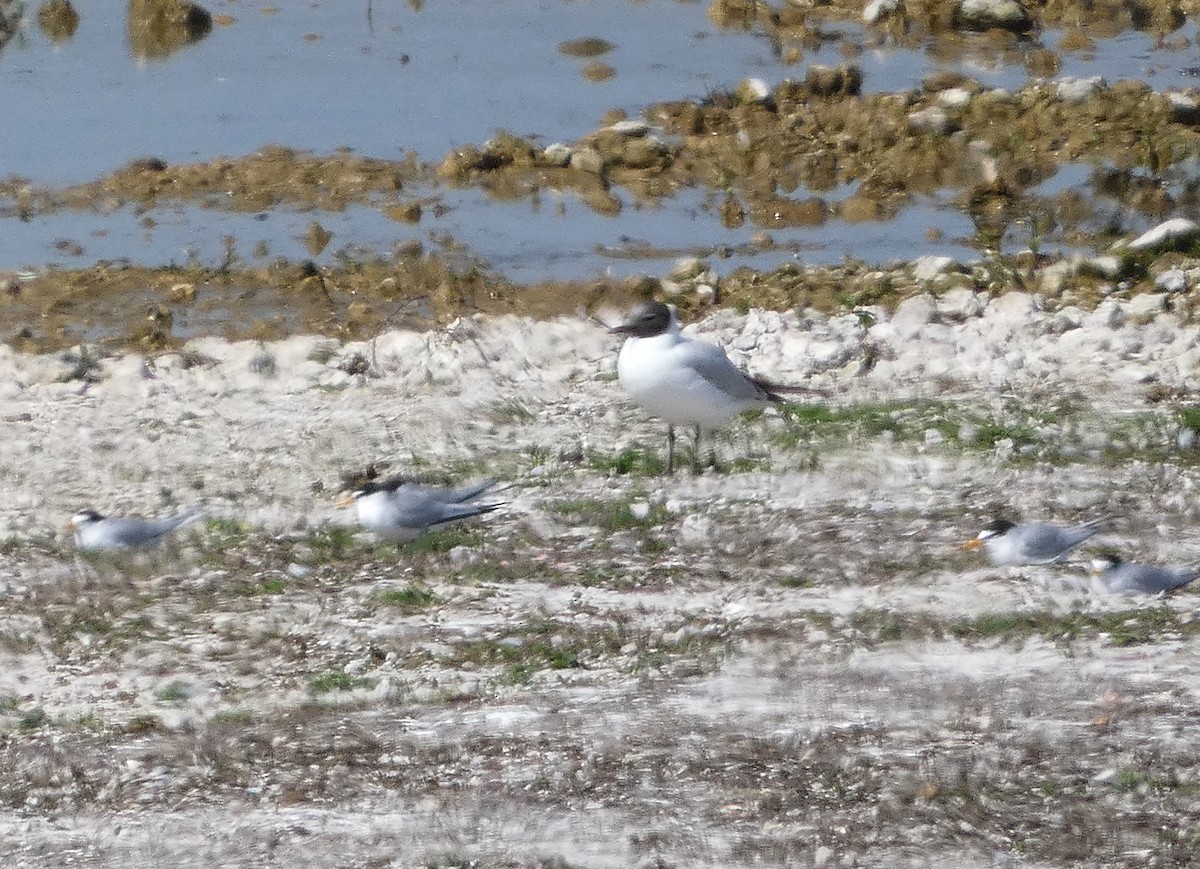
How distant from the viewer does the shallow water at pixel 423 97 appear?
1358 cm

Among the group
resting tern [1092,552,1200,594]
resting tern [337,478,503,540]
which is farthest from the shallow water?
resting tern [1092,552,1200,594]

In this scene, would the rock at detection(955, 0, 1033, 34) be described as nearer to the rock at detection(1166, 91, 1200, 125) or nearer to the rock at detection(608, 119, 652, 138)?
the rock at detection(1166, 91, 1200, 125)

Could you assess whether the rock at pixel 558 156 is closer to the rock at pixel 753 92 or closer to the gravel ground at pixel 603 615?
the rock at pixel 753 92

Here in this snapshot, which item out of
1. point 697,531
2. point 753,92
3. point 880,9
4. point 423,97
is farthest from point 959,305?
point 880,9

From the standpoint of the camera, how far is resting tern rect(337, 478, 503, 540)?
8.02 meters

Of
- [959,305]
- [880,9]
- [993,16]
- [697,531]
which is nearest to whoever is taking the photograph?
[697,531]

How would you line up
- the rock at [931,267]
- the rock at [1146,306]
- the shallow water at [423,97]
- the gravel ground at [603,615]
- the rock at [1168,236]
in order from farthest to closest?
the shallow water at [423,97] < the rock at [1168,236] < the rock at [931,267] < the rock at [1146,306] < the gravel ground at [603,615]

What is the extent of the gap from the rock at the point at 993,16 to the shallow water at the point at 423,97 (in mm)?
247

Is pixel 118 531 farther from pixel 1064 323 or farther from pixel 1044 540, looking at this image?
pixel 1064 323

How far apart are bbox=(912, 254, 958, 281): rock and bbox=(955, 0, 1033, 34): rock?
7.25 m

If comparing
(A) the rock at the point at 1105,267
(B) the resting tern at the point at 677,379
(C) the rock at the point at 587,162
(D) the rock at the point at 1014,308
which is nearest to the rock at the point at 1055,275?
(A) the rock at the point at 1105,267

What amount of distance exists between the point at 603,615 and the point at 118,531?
2061 millimetres

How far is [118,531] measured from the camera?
8.12m

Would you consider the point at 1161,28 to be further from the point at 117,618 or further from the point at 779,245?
the point at 117,618
